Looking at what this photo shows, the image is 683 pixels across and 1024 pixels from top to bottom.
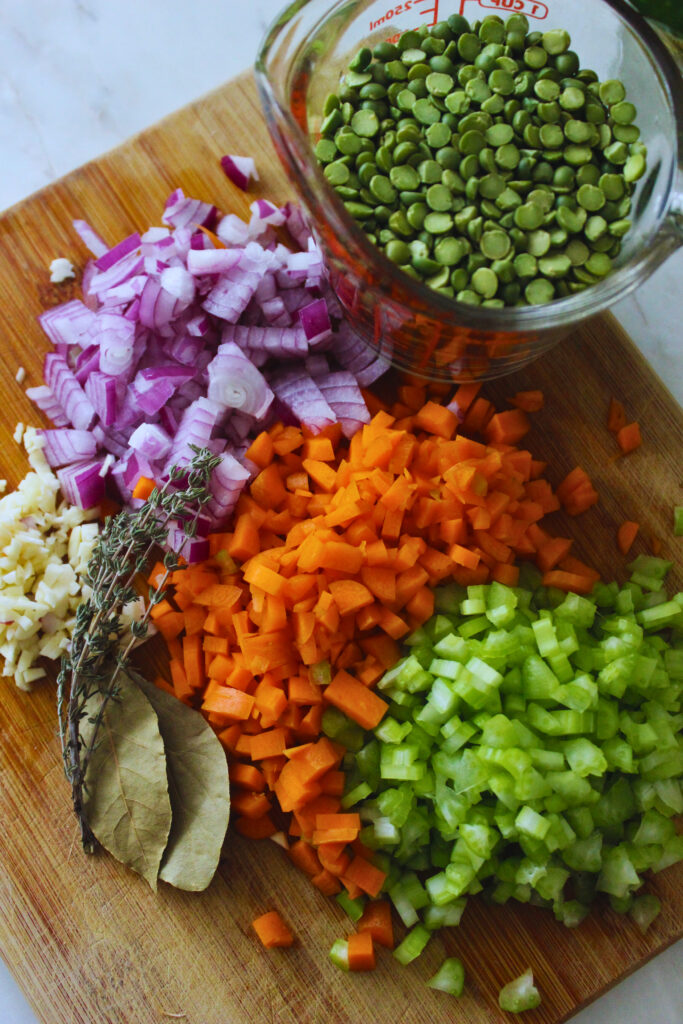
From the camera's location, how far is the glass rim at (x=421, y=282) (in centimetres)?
173

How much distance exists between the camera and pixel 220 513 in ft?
7.15

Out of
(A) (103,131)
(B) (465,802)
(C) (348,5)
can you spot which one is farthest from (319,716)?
(A) (103,131)

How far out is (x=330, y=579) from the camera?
6.63 feet

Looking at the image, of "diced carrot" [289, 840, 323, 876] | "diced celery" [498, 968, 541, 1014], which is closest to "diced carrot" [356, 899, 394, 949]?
"diced carrot" [289, 840, 323, 876]

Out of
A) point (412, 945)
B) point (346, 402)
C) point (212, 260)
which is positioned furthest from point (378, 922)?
point (212, 260)

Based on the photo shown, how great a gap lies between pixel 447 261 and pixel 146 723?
4.21 ft

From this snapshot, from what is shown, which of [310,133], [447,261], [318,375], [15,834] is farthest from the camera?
[318,375]

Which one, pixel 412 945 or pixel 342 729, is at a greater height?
pixel 342 729

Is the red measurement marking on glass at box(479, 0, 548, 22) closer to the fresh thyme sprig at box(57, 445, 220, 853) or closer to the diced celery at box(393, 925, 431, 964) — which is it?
the fresh thyme sprig at box(57, 445, 220, 853)

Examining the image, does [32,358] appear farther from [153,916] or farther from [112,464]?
[153,916]

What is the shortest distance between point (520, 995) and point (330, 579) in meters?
1.09

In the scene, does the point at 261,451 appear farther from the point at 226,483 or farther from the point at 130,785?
the point at 130,785

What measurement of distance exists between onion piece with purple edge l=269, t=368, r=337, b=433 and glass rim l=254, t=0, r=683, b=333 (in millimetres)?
440

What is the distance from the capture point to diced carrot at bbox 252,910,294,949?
2.04 metres
